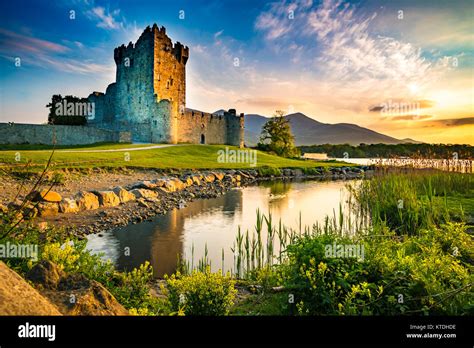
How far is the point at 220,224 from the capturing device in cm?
1276

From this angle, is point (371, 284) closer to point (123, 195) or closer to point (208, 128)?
point (123, 195)

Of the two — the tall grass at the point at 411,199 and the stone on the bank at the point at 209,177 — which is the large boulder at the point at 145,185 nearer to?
the stone on the bank at the point at 209,177

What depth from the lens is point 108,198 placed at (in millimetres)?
13258

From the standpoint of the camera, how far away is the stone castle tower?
51.3 metres

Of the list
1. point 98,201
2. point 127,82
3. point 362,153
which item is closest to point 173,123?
point 127,82

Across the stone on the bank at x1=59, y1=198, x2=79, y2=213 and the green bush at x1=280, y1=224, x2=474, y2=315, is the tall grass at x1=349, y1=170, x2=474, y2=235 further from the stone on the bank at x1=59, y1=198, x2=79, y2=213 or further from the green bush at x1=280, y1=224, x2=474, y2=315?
the stone on the bank at x1=59, y1=198, x2=79, y2=213

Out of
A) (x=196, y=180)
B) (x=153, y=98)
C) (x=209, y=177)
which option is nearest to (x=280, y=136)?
(x=153, y=98)

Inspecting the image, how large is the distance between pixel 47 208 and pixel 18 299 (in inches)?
388

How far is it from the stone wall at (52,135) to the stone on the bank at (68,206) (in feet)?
65.0

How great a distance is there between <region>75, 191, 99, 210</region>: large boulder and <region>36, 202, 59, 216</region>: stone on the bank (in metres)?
0.91

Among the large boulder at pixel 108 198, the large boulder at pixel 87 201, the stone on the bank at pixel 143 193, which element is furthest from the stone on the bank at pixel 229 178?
the large boulder at pixel 87 201

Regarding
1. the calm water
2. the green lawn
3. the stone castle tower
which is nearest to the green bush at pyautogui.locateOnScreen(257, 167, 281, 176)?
the green lawn

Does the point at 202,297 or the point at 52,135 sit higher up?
the point at 52,135

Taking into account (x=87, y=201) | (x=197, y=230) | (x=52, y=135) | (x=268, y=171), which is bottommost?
(x=197, y=230)
